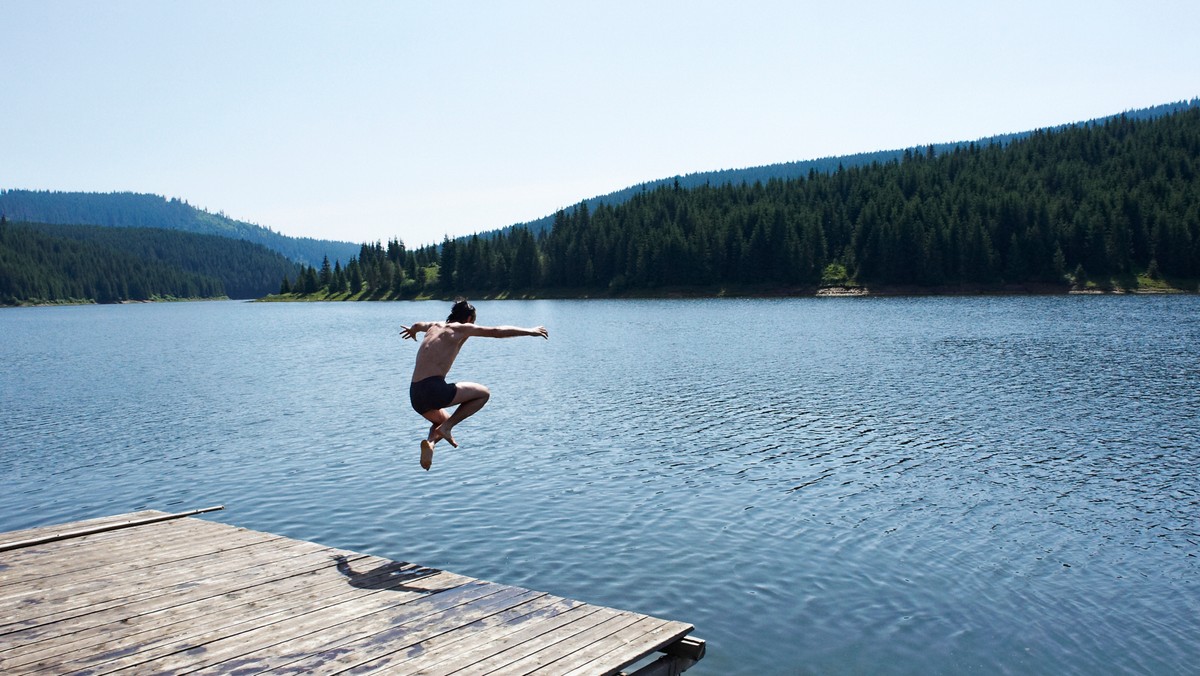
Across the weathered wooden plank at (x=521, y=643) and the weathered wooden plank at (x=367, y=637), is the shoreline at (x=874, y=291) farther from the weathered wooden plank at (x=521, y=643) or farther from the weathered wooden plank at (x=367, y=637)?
the weathered wooden plank at (x=367, y=637)

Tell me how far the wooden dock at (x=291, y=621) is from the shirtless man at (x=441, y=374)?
2.36 meters

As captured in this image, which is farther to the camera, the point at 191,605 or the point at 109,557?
the point at 109,557

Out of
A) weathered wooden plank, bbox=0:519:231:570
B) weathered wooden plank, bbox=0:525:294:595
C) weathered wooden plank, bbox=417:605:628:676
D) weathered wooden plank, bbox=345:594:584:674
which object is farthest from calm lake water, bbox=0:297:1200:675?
weathered wooden plank, bbox=0:525:294:595

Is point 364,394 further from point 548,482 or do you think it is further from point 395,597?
point 395,597

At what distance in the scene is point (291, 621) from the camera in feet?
32.2

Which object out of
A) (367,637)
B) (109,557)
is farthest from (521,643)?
(109,557)

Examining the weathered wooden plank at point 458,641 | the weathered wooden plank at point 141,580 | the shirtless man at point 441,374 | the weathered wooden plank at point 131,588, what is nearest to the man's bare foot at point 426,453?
the shirtless man at point 441,374

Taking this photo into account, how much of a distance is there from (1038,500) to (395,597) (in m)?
17.6

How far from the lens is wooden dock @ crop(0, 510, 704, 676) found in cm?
862

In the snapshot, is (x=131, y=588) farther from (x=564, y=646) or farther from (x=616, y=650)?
(x=616, y=650)

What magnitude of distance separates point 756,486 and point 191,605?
1566cm

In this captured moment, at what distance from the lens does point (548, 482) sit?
23734 millimetres

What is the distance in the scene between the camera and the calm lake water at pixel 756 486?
1420 centimetres

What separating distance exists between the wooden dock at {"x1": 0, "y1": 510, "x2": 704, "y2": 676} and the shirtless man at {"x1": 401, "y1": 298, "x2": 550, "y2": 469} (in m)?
2.36
